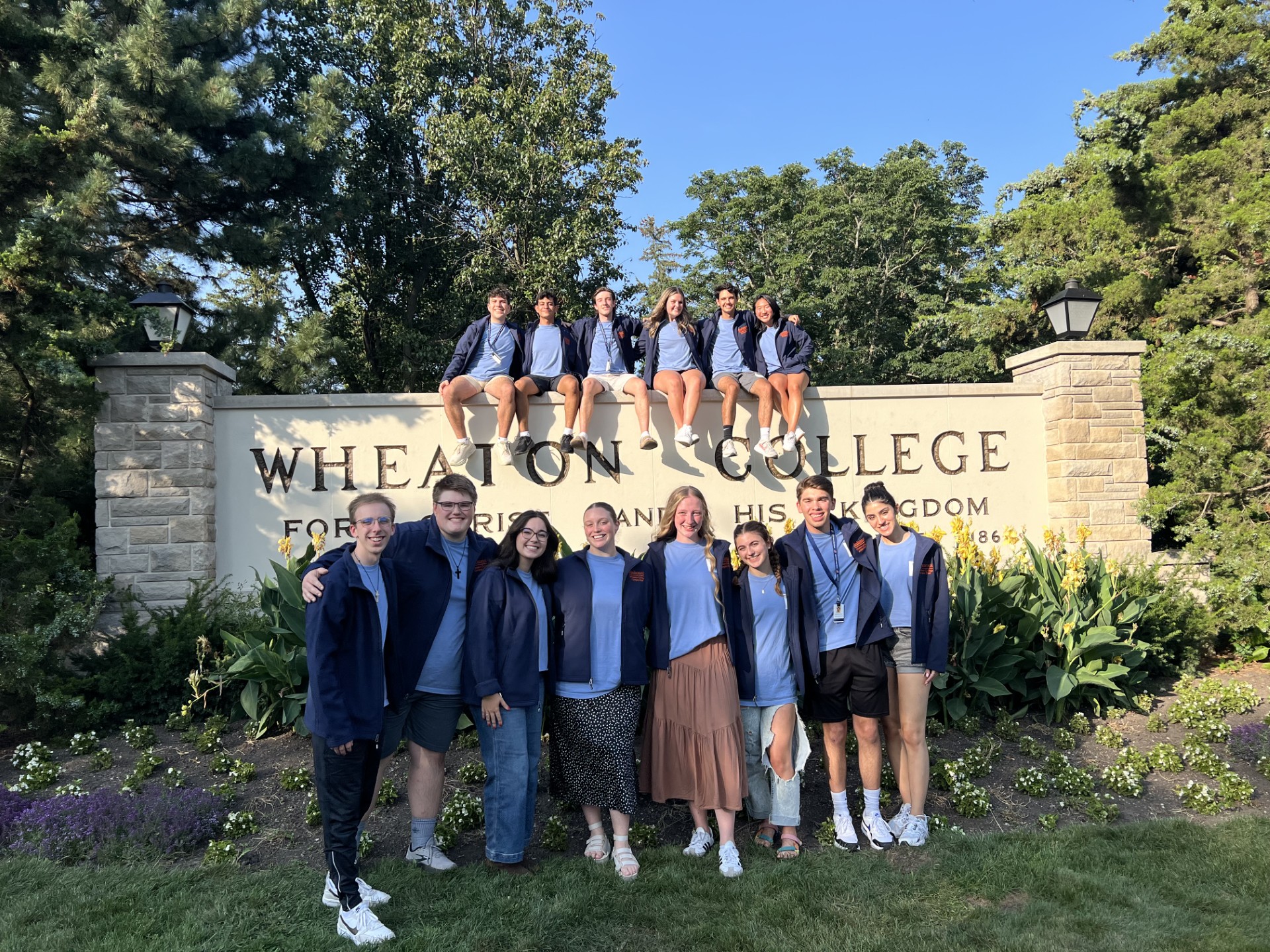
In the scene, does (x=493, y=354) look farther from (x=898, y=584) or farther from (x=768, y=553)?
(x=898, y=584)

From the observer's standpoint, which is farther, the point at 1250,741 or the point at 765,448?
the point at 765,448

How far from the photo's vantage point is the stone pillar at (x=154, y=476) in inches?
271

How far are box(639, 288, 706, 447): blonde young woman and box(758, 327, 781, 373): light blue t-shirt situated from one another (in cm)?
54

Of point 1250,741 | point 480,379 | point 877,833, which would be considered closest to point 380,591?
point 877,833

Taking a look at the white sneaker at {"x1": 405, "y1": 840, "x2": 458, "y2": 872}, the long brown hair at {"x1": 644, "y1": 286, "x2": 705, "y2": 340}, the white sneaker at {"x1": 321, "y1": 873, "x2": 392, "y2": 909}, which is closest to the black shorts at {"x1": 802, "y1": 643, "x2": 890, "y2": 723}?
the white sneaker at {"x1": 405, "y1": 840, "x2": 458, "y2": 872}

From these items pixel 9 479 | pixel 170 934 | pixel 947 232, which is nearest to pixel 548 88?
pixel 947 232

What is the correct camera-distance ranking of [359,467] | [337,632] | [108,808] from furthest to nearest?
[359,467], [108,808], [337,632]

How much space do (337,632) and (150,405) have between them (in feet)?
16.1

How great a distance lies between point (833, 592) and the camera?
4078 millimetres

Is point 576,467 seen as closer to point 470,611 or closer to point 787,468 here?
point 787,468

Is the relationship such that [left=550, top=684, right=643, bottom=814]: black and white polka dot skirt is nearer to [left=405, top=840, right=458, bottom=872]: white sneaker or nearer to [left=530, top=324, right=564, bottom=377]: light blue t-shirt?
[left=405, top=840, right=458, bottom=872]: white sneaker


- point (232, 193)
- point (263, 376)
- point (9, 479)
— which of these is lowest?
point (9, 479)

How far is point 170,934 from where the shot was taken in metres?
3.19

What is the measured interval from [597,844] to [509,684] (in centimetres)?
90
